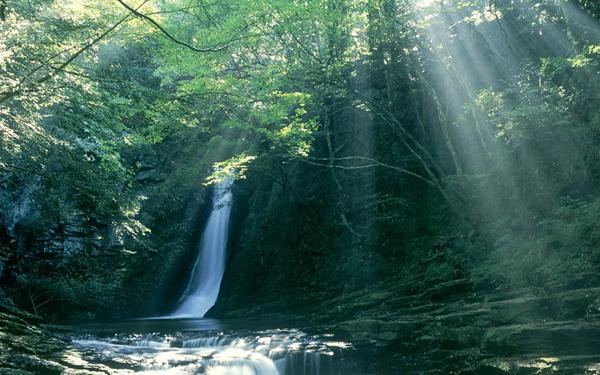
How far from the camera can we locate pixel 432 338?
24.8ft

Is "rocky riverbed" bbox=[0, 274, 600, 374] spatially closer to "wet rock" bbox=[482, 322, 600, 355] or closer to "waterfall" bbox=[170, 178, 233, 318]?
"wet rock" bbox=[482, 322, 600, 355]

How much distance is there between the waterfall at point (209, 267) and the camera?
18.8 metres

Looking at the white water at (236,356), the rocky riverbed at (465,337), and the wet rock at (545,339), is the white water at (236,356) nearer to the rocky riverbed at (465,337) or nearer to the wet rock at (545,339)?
the rocky riverbed at (465,337)

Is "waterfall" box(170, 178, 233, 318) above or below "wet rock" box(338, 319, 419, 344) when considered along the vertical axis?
above

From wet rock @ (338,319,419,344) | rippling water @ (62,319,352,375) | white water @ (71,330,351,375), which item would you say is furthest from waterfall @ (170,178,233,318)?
wet rock @ (338,319,419,344)

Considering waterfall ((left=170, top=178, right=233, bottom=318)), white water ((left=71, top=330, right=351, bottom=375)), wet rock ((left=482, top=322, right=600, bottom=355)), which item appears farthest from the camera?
waterfall ((left=170, top=178, right=233, bottom=318))

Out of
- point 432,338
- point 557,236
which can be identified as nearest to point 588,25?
point 557,236

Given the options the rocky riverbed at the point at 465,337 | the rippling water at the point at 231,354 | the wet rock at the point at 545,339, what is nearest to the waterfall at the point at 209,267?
the rippling water at the point at 231,354

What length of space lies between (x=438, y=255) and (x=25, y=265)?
15.8m

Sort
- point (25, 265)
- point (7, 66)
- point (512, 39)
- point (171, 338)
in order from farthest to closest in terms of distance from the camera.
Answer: point (25, 265) → point (512, 39) → point (171, 338) → point (7, 66)

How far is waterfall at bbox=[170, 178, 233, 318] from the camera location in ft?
61.6

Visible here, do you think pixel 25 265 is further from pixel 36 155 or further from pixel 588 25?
pixel 588 25

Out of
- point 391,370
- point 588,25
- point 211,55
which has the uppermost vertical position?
point 211,55

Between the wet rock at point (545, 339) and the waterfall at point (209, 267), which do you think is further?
the waterfall at point (209, 267)
